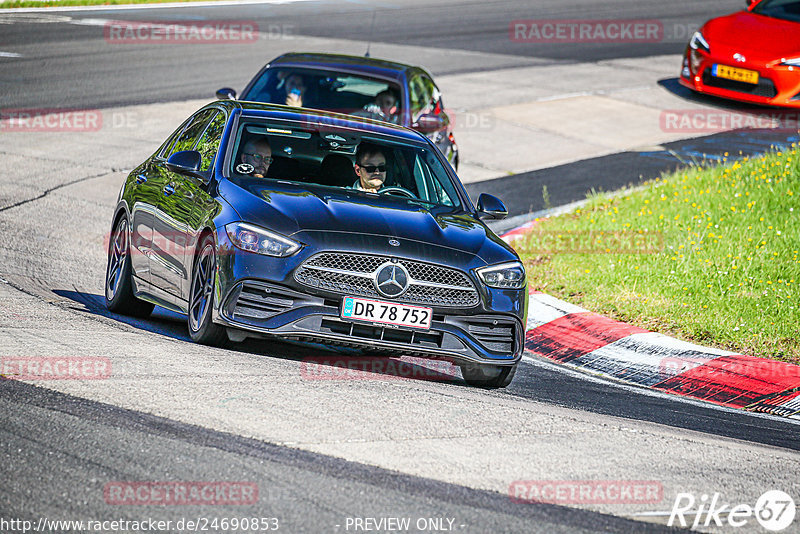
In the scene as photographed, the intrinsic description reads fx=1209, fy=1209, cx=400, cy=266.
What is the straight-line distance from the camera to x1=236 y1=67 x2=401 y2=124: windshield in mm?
13172

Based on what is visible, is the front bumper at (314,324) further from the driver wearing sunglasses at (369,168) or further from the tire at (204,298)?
→ the driver wearing sunglasses at (369,168)

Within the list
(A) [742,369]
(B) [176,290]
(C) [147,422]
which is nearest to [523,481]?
(C) [147,422]

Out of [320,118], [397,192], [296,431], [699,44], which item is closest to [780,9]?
[699,44]

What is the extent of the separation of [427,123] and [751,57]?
747 cm

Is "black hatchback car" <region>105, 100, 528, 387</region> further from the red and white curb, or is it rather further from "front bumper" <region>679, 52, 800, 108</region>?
"front bumper" <region>679, 52, 800, 108</region>

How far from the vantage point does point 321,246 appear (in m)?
6.97

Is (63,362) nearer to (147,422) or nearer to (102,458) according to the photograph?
(147,422)

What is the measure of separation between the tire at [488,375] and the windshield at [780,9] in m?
13.7

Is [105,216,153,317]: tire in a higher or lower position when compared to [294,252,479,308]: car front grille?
lower

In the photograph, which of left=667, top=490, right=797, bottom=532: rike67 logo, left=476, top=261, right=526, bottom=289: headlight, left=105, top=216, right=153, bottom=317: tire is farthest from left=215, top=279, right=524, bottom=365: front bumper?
left=667, top=490, right=797, bottom=532: rike67 logo

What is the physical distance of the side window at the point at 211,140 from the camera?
8.20 meters

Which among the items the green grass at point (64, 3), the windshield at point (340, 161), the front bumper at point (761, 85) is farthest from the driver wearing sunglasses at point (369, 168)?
the green grass at point (64, 3)

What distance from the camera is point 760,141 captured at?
17797 millimetres

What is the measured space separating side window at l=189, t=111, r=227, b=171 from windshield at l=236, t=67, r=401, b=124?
4.51 m
